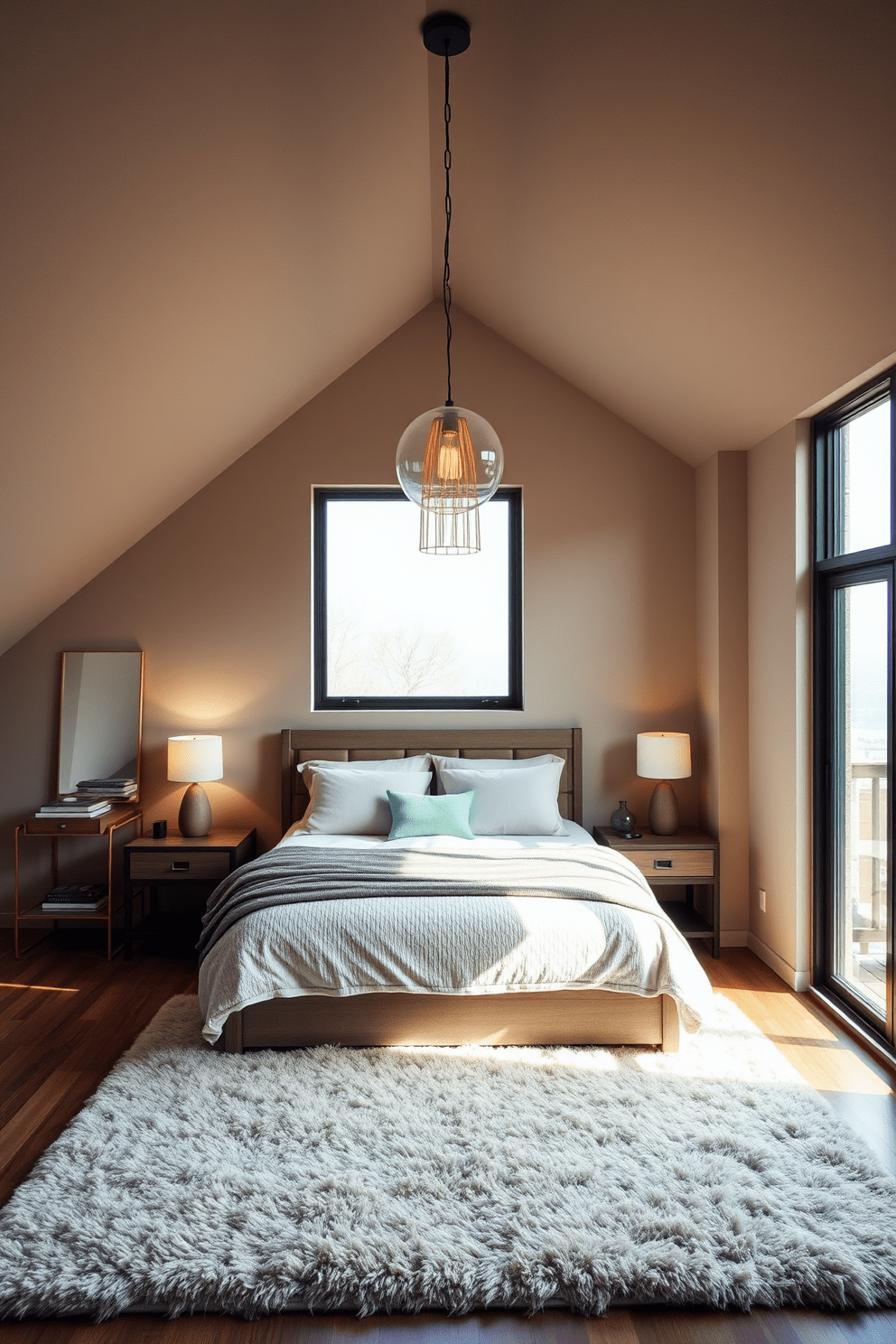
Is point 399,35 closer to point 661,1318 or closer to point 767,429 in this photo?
point 767,429

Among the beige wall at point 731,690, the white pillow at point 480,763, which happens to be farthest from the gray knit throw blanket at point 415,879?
the beige wall at point 731,690

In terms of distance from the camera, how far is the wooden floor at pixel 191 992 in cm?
Result: 192

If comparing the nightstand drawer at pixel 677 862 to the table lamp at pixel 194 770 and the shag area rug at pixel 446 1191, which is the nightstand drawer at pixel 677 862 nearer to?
the shag area rug at pixel 446 1191

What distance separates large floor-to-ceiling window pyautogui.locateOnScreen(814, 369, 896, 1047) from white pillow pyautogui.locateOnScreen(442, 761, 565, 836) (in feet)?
4.16

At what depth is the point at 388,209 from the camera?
3676 millimetres

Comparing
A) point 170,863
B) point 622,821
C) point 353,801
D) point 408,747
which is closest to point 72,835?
point 170,863

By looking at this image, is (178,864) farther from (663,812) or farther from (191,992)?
(663,812)

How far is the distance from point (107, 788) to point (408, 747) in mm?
1603

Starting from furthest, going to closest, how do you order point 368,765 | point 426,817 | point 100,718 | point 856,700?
1. point 100,718
2. point 368,765
3. point 426,817
4. point 856,700

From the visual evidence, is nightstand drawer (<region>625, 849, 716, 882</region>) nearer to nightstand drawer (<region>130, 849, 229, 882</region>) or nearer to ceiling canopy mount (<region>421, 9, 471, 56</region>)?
nightstand drawer (<region>130, 849, 229, 882</region>)

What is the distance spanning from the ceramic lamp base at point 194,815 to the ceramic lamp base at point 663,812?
2.32 metres

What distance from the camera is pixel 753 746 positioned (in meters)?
4.46

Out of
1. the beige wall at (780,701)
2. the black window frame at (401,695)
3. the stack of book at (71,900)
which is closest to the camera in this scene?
the beige wall at (780,701)

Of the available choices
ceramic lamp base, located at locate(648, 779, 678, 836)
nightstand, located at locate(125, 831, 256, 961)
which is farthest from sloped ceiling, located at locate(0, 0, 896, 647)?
ceramic lamp base, located at locate(648, 779, 678, 836)
